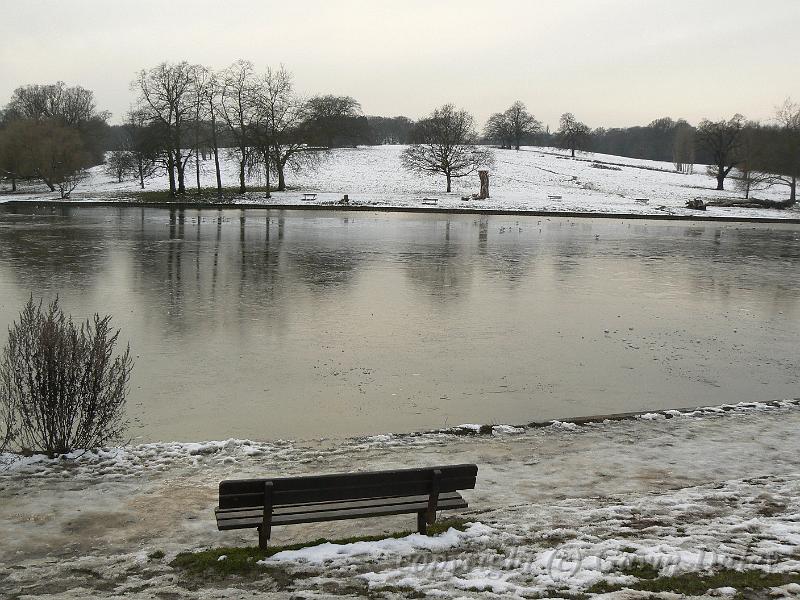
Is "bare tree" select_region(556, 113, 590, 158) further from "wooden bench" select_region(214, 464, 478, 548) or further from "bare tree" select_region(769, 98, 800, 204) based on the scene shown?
"wooden bench" select_region(214, 464, 478, 548)

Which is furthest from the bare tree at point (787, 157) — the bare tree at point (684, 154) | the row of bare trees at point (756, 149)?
the bare tree at point (684, 154)

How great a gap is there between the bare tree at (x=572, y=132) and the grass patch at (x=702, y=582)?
105759 millimetres

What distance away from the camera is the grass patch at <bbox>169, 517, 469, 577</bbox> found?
4961 millimetres

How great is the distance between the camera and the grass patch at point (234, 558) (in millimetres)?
4961

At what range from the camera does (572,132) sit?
4281 inches

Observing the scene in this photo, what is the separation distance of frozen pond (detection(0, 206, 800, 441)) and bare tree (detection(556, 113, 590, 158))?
267ft

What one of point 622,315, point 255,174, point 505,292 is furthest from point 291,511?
point 255,174

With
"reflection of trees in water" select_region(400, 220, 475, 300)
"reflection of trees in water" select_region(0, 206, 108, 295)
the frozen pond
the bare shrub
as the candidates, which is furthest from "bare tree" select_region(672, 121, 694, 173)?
the bare shrub

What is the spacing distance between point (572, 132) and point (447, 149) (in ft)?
155

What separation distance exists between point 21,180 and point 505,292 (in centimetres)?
7347

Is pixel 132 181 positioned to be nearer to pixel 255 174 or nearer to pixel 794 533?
pixel 255 174

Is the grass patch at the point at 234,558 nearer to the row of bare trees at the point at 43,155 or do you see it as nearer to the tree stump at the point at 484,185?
the tree stump at the point at 484,185

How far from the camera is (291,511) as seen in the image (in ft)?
17.6

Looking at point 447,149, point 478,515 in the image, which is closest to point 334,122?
point 447,149
